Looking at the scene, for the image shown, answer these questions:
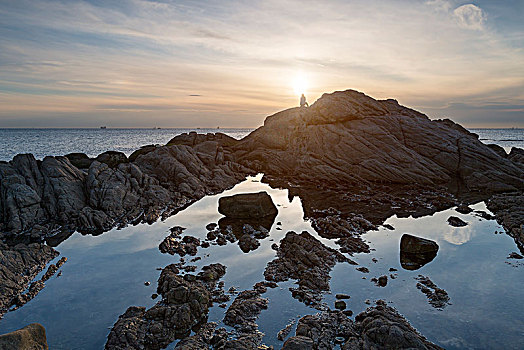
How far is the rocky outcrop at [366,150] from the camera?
5544 centimetres

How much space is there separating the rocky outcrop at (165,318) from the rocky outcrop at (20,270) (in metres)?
6.95

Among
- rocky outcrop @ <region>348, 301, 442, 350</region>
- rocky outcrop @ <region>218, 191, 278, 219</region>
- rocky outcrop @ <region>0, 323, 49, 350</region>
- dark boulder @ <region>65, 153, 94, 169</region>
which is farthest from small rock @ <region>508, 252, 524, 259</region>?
dark boulder @ <region>65, 153, 94, 169</region>

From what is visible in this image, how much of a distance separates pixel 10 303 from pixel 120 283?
5.63 meters

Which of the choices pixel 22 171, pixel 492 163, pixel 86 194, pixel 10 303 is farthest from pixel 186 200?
pixel 492 163

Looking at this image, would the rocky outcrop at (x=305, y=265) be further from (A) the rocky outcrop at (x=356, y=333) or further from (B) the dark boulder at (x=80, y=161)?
(B) the dark boulder at (x=80, y=161)

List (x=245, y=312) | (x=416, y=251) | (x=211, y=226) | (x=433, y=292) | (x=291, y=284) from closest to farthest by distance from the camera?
(x=245, y=312) < (x=433, y=292) < (x=291, y=284) < (x=416, y=251) < (x=211, y=226)

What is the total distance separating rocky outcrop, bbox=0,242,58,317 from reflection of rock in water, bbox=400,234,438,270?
24.9 meters

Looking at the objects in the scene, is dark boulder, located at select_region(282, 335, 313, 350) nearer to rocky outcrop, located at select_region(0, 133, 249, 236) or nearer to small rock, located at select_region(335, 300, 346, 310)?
small rock, located at select_region(335, 300, 346, 310)

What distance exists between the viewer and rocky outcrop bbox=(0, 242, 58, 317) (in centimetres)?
1833

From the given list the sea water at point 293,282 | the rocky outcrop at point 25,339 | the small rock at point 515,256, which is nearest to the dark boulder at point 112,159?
the sea water at point 293,282

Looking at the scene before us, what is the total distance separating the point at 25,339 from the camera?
40.9 feet

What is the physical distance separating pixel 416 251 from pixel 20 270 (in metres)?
28.1

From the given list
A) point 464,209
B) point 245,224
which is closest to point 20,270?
point 245,224

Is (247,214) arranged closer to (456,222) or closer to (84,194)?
(84,194)
